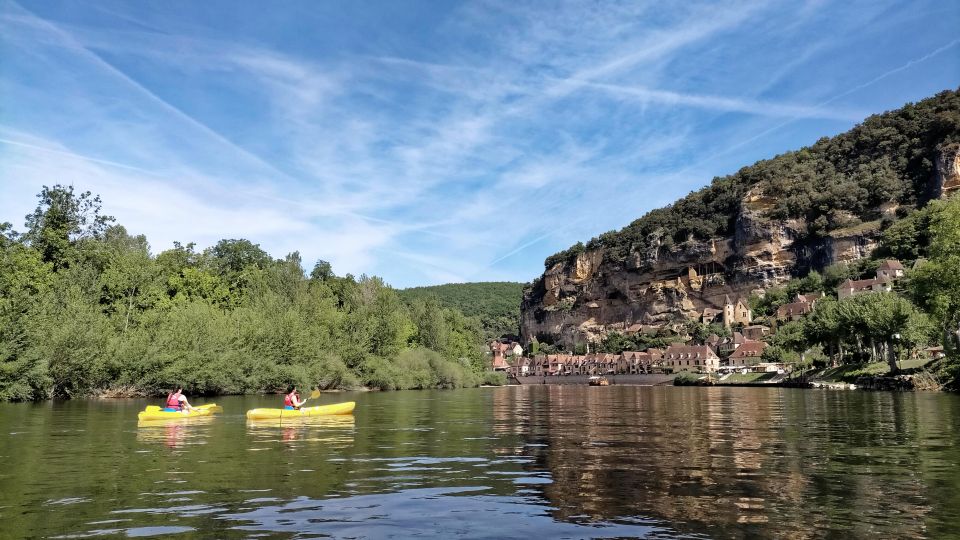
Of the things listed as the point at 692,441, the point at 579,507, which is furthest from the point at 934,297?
the point at 579,507

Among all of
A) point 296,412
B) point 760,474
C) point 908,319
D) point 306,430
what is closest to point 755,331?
point 908,319

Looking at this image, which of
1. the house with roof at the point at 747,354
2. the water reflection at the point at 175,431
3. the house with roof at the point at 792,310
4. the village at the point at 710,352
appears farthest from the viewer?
the house with roof at the point at 792,310

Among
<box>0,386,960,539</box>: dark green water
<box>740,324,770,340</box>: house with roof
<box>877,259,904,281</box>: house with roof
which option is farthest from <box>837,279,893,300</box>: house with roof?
<box>0,386,960,539</box>: dark green water

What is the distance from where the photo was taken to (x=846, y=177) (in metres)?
169

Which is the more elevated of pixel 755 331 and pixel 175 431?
pixel 755 331

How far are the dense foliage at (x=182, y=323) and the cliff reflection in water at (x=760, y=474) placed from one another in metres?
36.5

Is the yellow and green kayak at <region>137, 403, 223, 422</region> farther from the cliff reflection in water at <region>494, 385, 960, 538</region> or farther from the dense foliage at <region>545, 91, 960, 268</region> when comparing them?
the dense foliage at <region>545, 91, 960, 268</region>

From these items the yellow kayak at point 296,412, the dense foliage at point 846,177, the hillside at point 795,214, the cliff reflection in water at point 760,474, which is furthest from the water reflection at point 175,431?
the dense foliage at point 846,177

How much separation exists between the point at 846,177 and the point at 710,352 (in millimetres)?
66869

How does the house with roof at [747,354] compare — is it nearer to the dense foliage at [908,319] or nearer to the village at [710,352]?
the village at [710,352]

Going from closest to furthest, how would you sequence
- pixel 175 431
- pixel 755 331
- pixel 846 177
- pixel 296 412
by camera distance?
pixel 175 431 → pixel 296 412 → pixel 755 331 → pixel 846 177

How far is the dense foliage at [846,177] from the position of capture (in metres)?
152

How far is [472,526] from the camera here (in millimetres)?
9289

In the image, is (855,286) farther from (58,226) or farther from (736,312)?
(58,226)
